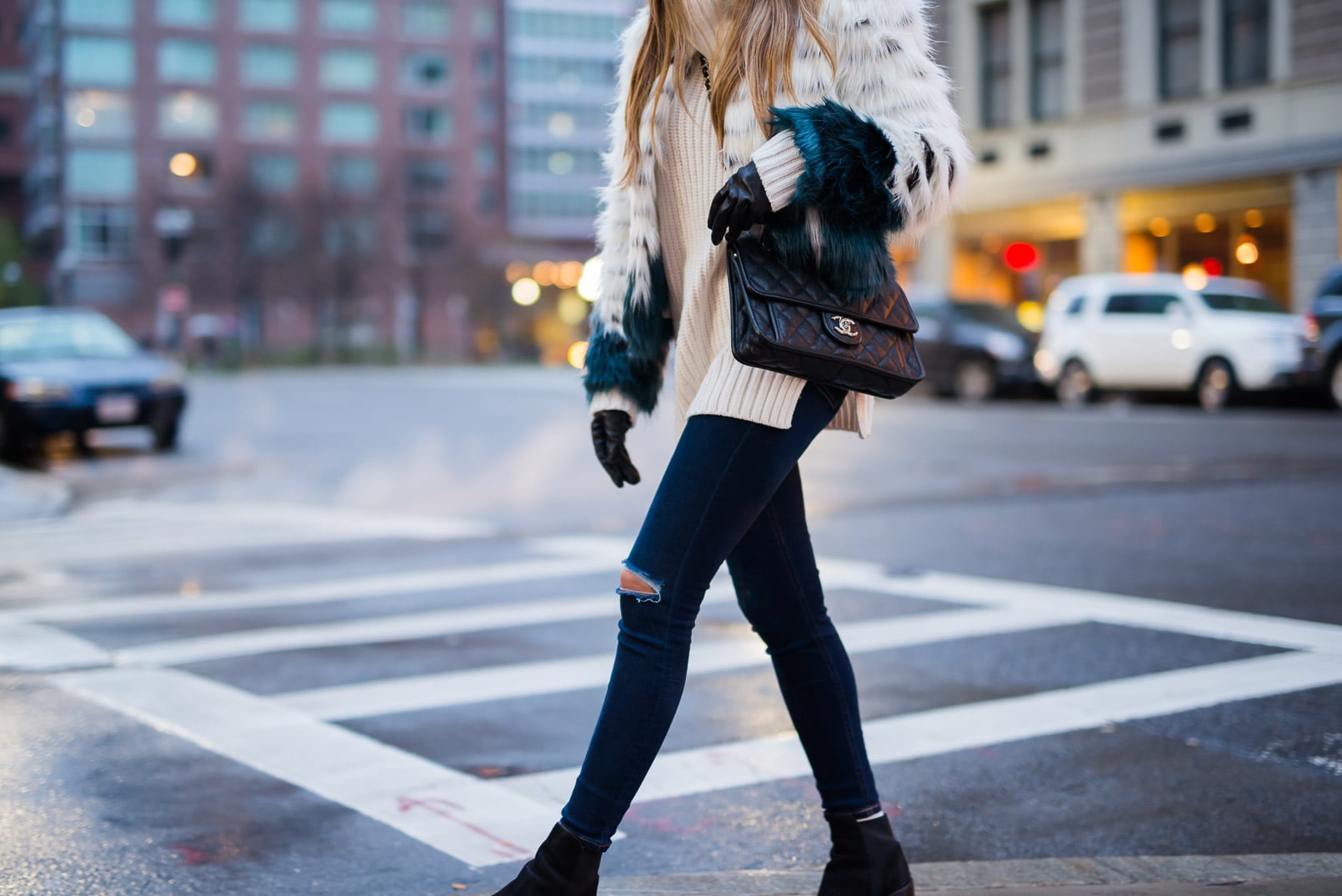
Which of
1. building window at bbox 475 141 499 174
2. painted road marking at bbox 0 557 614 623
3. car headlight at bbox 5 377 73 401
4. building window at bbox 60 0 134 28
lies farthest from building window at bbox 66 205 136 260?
painted road marking at bbox 0 557 614 623

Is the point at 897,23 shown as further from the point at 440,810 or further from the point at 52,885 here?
the point at 52,885

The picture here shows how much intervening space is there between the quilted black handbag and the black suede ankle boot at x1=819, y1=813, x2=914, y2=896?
787 millimetres

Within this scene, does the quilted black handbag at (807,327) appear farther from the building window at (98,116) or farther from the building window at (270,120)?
the building window at (270,120)

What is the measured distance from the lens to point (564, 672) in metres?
5.14

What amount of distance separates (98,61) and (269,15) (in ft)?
32.7

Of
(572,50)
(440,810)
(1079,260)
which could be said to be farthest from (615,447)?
(572,50)

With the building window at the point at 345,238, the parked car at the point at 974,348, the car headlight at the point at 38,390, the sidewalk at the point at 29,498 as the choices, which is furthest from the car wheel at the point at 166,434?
the building window at the point at 345,238

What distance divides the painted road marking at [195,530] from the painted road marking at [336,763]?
356cm

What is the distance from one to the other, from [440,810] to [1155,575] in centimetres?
437

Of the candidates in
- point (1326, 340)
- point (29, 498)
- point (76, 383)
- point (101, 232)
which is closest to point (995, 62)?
point (1326, 340)

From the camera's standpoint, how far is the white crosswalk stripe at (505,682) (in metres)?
3.74

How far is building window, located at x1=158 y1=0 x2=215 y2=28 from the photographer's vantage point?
8406cm

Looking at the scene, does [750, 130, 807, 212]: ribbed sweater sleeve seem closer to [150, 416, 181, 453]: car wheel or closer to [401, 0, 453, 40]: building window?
[150, 416, 181, 453]: car wheel

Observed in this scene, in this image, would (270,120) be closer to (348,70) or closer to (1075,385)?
(348,70)
